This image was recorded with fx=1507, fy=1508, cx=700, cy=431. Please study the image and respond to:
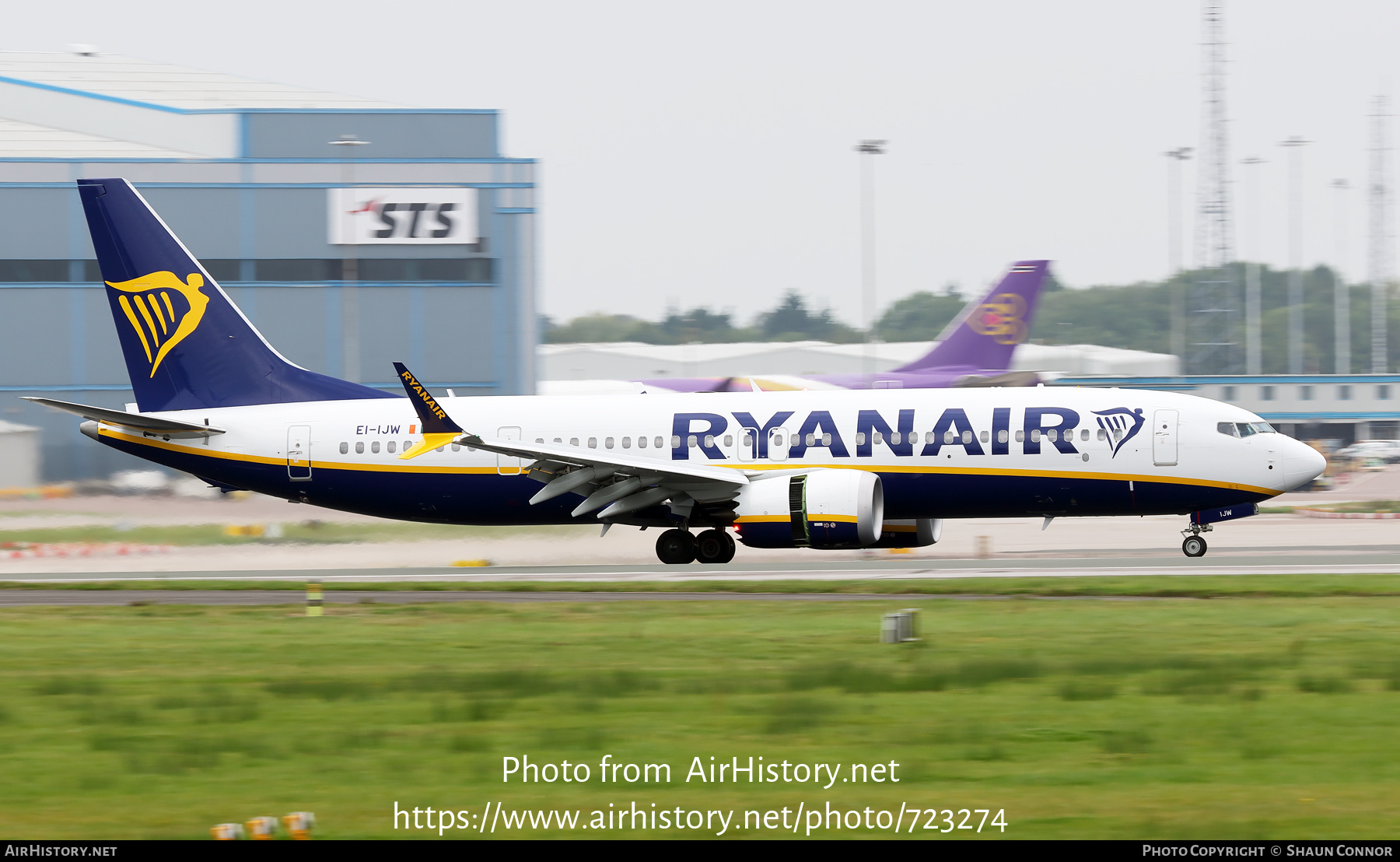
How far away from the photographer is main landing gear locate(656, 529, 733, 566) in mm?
29859

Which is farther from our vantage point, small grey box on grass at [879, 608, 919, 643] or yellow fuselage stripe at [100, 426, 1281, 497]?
yellow fuselage stripe at [100, 426, 1281, 497]

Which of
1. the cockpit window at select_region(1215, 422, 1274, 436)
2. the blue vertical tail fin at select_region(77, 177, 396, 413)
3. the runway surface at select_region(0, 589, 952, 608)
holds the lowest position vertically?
the runway surface at select_region(0, 589, 952, 608)

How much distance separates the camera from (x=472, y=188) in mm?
53094

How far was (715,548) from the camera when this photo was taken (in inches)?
1177

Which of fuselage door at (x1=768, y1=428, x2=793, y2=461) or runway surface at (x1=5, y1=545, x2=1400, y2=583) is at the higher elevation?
fuselage door at (x1=768, y1=428, x2=793, y2=461)

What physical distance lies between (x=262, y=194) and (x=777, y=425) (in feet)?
98.5

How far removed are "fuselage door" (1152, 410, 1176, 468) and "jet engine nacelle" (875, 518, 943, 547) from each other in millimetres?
4403

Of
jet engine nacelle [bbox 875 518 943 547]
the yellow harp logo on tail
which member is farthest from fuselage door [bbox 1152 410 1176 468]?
the yellow harp logo on tail

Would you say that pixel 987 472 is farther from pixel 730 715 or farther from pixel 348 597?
pixel 730 715

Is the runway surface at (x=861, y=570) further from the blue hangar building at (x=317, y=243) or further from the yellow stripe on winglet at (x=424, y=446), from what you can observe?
the blue hangar building at (x=317, y=243)

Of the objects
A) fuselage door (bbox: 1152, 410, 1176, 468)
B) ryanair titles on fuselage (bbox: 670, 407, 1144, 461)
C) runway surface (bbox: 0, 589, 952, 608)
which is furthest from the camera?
ryanair titles on fuselage (bbox: 670, 407, 1144, 461)

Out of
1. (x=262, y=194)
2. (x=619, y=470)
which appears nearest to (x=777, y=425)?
(x=619, y=470)

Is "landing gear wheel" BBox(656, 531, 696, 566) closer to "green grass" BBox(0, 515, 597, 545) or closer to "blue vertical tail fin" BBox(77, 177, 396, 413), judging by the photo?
"green grass" BBox(0, 515, 597, 545)
